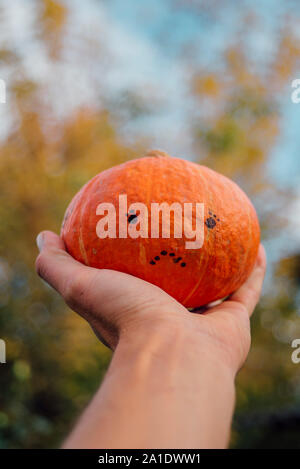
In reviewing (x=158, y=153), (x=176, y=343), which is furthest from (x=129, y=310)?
(x=158, y=153)

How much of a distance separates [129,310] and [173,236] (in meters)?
0.24

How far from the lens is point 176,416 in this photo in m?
0.60

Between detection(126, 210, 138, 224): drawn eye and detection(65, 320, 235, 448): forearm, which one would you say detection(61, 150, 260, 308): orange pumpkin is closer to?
detection(126, 210, 138, 224): drawn eye

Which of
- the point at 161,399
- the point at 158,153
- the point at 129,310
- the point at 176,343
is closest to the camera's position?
the point at 161,399

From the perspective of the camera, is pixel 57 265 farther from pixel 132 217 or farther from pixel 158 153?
pixel 158 153

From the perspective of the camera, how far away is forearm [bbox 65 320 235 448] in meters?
0.57

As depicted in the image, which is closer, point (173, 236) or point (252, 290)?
point (173, 236)

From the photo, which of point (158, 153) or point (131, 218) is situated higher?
point (158, 153)

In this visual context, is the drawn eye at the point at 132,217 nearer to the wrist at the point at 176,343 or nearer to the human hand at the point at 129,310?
the human hand at the point at 129,310

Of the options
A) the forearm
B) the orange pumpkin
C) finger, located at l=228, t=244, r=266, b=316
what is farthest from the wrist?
finger, located at l=228, t=244, r=266, b=316

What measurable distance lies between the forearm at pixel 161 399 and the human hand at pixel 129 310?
0.15 ft

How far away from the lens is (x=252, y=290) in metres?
1.36

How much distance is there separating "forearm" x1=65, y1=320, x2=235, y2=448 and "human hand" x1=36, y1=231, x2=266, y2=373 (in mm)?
46

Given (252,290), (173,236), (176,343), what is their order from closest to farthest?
1. (176,343)
2. (173,236)
3. (252,290)
